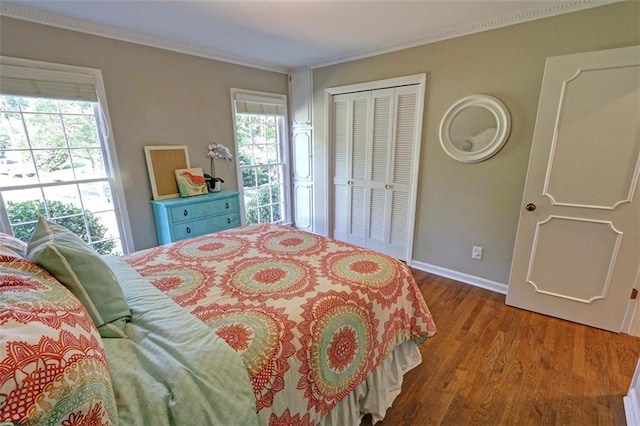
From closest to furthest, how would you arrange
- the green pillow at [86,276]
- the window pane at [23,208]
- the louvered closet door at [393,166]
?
the green pillow at [86,276]
the window pane at [23,208]
the louvered closet door at [393,166]

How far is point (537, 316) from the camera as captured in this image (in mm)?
2307

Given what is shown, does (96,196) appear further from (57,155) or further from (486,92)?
(486,92)

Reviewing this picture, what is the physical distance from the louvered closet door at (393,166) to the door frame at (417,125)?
4 cm

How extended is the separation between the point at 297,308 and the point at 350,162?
2543mm

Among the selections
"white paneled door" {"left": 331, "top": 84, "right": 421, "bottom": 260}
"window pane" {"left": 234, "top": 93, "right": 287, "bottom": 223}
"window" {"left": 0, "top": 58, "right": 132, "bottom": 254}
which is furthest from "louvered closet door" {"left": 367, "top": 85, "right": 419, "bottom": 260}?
"window" {"left": 0, "top": 58, "right": 132, "bottom": 254}

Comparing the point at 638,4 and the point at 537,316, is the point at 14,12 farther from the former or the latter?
the point at 537,316

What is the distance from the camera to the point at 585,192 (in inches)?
78.8

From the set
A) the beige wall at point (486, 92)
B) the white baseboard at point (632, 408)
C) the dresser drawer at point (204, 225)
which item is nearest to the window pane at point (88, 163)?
the dresser drawer at point (204, 225)

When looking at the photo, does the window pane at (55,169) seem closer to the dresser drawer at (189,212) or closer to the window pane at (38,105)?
the window pane at (38,105)

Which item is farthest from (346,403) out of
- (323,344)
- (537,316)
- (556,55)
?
(556,55)

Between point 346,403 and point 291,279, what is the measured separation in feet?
2.00

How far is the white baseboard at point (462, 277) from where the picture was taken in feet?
8.71

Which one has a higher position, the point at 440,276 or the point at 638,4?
the point at 638,4

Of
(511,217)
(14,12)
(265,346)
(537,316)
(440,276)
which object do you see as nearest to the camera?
(265,346)
